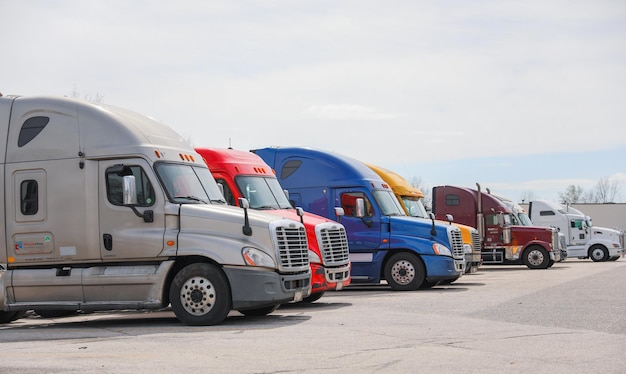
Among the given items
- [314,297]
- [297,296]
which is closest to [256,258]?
[297,296]

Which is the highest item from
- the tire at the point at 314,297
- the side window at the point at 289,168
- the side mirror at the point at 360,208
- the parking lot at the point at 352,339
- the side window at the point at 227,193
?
the side window at the point at 289,168

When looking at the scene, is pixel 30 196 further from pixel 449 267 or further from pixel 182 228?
pixel 449 267

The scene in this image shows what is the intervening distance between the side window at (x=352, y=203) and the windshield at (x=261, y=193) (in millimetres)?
3616

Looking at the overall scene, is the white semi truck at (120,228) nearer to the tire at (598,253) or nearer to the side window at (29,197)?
the side window at (29,197)

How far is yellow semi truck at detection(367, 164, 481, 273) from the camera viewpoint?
25.2m

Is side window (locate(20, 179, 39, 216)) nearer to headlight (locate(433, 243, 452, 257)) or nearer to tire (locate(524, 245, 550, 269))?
headlight (locate(433, 243, 452, 257))

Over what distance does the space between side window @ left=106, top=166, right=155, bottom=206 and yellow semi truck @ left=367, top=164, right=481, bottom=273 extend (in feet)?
36.5

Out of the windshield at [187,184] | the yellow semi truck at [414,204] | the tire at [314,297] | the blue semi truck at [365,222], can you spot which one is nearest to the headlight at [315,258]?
the tire at [314,297]

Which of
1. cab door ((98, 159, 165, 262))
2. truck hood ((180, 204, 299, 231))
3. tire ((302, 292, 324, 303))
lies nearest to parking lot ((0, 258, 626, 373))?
tire ((302, 292, 324, 303))

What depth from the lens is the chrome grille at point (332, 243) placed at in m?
17.6

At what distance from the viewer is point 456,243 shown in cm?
2303

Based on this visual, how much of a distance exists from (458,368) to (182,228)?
19.6ft

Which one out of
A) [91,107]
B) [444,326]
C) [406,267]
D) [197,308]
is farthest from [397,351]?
[406,267]

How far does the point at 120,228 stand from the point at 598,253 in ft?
117
